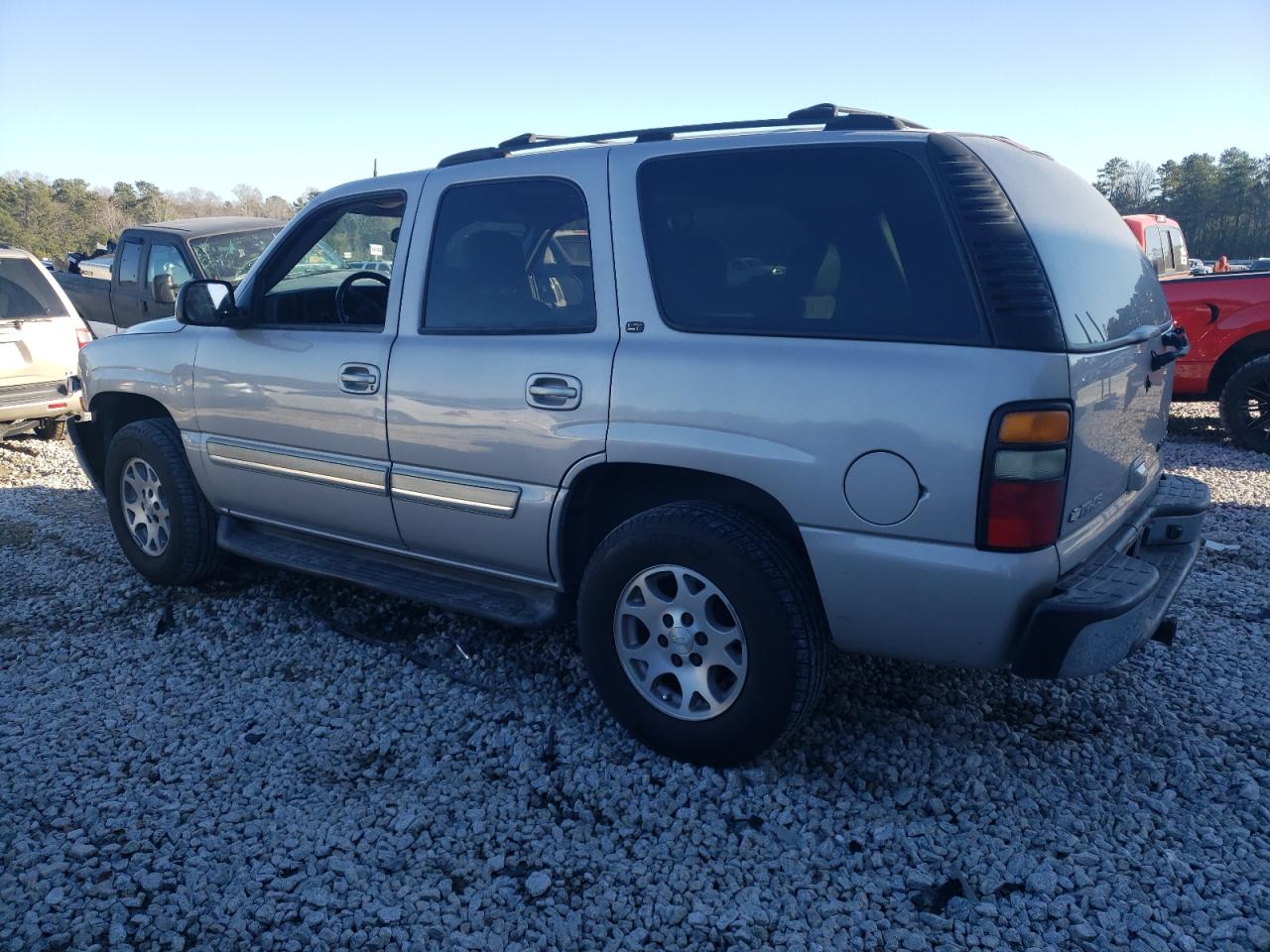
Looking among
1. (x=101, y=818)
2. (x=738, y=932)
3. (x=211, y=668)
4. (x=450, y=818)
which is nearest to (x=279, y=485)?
(x=211, y=668)

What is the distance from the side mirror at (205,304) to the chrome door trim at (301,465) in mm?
539

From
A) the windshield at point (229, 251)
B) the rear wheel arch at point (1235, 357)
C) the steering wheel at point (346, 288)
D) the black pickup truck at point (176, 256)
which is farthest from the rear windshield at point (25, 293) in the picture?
the rear wheel arch at point (1235, 357)

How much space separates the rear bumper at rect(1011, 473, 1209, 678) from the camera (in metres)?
2.48

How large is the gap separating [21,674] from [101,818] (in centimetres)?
133

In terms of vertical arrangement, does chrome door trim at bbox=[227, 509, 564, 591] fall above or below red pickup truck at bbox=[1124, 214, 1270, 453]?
below

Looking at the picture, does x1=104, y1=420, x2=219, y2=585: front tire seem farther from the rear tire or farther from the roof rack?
the rear tire

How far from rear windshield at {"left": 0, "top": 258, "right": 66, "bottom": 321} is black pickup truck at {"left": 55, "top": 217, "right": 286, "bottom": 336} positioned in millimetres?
892

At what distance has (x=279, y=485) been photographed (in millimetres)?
4086

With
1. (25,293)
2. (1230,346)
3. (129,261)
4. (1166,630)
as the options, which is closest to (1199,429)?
(1230,346)

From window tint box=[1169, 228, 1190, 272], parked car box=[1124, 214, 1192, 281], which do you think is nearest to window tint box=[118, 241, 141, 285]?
parked car box=[1124, 214, 1192, 281]

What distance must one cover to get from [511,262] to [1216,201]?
59839mm

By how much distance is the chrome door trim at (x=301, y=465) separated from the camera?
146 inches

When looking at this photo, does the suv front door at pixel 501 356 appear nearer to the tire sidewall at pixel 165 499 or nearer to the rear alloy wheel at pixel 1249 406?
the tire sidewall at pixel 165 499

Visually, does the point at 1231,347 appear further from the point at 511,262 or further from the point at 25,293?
the point at 25,293
